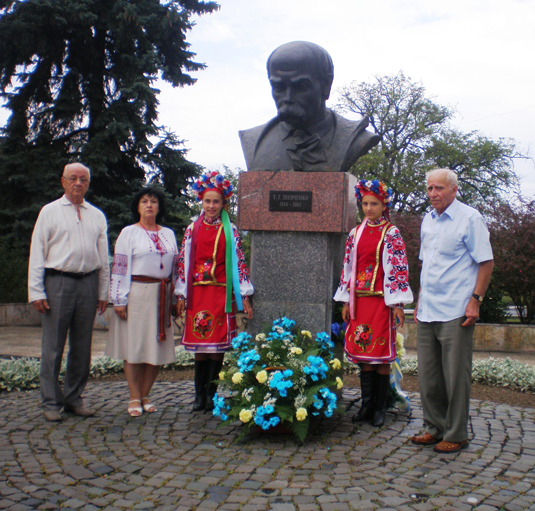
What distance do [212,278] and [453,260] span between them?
6.07 ft

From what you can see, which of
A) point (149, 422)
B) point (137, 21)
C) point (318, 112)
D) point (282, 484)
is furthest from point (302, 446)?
point (137, 21)

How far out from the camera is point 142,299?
4.59 metres

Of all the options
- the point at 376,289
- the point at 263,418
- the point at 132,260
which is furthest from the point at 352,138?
the point at 263,418

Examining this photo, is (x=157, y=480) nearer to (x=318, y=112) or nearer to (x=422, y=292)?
(x=422, y=292)

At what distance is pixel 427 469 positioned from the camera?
3514mm

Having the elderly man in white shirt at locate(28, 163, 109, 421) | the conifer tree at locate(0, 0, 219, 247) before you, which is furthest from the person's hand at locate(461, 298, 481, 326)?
the conifer tree at locate(0, 0, 219, 247)

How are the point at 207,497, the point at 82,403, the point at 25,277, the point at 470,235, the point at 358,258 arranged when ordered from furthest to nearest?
1. the point at 25,277
2. the point at 82,403
3. the point at 358,258
4. the point at 470,235
5. the point at 207,497

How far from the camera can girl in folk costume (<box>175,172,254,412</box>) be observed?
15.1 ft

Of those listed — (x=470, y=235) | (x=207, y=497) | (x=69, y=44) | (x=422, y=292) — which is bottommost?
(x=207, y=497)

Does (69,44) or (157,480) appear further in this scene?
(69,44)

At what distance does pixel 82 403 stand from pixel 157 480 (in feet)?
5.57

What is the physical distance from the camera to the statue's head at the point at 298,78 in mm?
4453

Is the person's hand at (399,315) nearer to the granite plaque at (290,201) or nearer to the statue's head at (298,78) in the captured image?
the granite plaque at (290,201)

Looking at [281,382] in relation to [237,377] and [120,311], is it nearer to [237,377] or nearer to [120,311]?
[237,377]
